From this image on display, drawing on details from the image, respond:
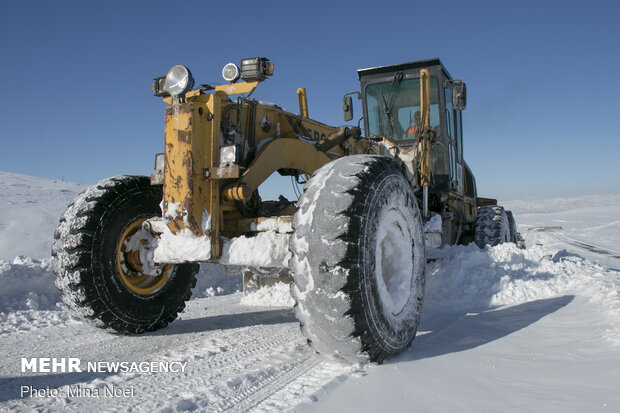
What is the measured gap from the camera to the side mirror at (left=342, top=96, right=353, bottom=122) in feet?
24.1

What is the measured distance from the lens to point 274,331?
13.3ft

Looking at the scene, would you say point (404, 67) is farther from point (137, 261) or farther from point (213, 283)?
point (137, 261)

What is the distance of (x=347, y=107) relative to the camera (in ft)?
24.2

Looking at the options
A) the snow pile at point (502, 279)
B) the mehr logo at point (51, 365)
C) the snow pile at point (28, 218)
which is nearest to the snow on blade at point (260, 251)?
the mehr logo at point (51, 365)

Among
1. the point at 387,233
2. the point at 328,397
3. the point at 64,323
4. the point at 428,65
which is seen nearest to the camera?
the point at 328,397

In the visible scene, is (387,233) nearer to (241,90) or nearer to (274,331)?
(274,331)

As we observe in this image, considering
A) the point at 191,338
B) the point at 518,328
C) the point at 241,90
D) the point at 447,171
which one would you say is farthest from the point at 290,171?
the point at 447,171

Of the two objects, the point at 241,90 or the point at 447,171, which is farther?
the point at 447,171

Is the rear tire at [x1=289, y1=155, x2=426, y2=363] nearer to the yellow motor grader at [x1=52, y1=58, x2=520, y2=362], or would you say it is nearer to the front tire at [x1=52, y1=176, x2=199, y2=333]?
the yellow motor grader at [x1=52, y1=58, x2=520, y2=362]

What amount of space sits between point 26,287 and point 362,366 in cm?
457

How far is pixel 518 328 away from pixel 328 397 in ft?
6.82

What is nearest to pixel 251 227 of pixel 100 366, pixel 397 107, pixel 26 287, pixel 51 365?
pixel 100 366

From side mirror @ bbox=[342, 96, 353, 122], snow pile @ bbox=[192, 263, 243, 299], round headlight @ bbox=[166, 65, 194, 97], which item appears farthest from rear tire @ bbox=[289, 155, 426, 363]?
side mirror @ bbox=[342, 96, 353, 122]

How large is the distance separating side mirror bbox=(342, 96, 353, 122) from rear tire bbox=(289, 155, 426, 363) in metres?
4.18
